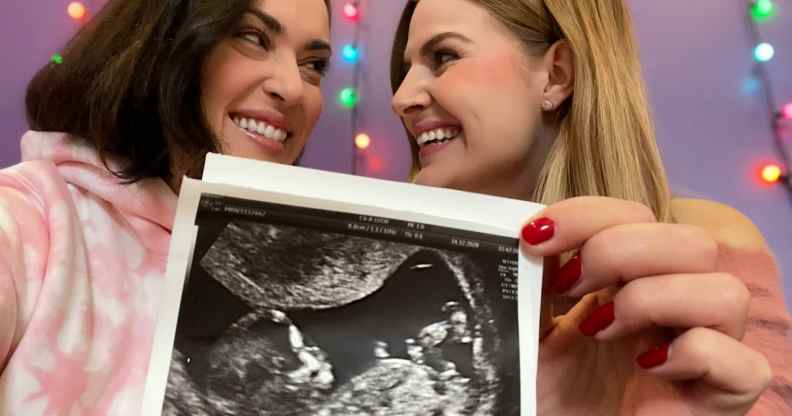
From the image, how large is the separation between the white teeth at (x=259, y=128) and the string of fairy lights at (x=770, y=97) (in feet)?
3.47

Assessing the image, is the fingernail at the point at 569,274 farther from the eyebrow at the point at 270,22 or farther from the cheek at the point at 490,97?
the eyebrow at the point at 270,22

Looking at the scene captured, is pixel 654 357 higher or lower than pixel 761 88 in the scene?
lower

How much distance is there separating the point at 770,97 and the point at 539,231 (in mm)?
1176

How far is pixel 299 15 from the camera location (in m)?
0.92

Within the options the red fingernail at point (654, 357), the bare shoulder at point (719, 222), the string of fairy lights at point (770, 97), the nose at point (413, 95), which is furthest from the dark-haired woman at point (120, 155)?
the string of fairy lights at point (770, 97)

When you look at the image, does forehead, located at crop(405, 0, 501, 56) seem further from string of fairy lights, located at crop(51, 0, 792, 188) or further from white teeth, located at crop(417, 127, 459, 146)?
string of fairy lights, located at crop(51, 0, 792, 188)

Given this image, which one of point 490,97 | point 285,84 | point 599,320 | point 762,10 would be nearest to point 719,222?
point 490,97

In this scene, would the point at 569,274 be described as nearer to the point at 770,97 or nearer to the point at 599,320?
the point at 599,320

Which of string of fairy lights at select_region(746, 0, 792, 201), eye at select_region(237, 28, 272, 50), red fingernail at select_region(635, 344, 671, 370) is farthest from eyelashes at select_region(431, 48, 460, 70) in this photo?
string of fairy lights at select_region(746, 0, 792, 201)

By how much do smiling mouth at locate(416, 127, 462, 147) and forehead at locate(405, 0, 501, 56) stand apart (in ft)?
0.40

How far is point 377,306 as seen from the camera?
510 millimetres

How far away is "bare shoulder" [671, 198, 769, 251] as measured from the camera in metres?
0.88

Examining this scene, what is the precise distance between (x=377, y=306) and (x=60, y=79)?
0.57 m

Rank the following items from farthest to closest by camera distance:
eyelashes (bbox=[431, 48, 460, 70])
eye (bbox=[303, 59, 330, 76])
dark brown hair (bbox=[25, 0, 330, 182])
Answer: eye (bbox=[303, 59, 330, 76])
eyelashes (bbox=[431, 48, 460, 70])
dark brown hair (bbox=[25, 0, 330, 182])
